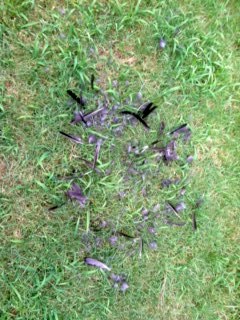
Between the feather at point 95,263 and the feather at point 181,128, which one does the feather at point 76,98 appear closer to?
the feather at point 181,128

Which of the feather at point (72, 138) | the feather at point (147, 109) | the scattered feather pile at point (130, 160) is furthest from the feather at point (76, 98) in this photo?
the feather at point (147, 109)

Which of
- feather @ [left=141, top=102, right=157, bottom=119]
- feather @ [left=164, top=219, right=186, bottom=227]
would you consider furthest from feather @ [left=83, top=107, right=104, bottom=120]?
feather @ [left=164, top=219, right=186, bottom=227]

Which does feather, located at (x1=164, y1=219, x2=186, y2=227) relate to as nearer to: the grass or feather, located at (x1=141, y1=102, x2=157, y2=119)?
the grass

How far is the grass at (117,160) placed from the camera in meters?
2.32

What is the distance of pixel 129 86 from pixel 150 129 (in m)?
0.28

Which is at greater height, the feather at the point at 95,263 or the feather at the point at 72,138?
the feather at the point at 72,138

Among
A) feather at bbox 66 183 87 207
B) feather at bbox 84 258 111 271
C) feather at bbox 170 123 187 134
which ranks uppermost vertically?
feather at bbox 170 123 187 134

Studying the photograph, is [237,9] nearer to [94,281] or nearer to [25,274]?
[94,281]

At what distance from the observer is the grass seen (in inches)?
91.2

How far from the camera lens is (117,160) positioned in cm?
242

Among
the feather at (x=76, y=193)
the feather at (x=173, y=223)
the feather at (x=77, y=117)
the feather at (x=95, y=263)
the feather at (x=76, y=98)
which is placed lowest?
the feather at (x=95, y=263)

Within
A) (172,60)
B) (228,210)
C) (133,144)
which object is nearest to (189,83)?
(172,60)

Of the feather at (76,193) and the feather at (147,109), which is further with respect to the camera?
the feather at (147,109)

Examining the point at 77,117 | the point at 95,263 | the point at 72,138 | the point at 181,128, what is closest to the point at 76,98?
the point at 77,117
